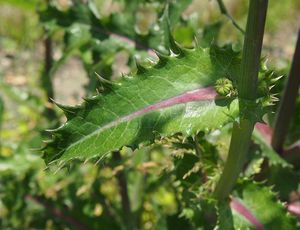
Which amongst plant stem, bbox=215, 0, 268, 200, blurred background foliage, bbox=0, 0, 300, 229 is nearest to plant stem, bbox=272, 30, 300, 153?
blurred background foliage, bbox=0, 0, 300, 229

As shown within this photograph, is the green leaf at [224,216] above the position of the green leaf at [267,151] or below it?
below

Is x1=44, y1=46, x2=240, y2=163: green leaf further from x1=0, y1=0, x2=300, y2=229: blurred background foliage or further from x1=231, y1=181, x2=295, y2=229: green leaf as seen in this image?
x1=231, y1=181, x2=295, y2=229: green leaf

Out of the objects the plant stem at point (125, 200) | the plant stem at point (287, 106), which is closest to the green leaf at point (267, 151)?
the plant stem at point (287, 106)

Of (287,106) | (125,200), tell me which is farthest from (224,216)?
(125,200)

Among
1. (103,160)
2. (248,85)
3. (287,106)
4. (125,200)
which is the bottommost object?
(125,200)

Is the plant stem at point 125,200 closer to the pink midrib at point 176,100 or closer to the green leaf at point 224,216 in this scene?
the green leaf at point 224,216

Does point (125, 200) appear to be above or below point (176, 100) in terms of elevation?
below

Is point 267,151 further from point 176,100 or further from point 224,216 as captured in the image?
point 176,100
